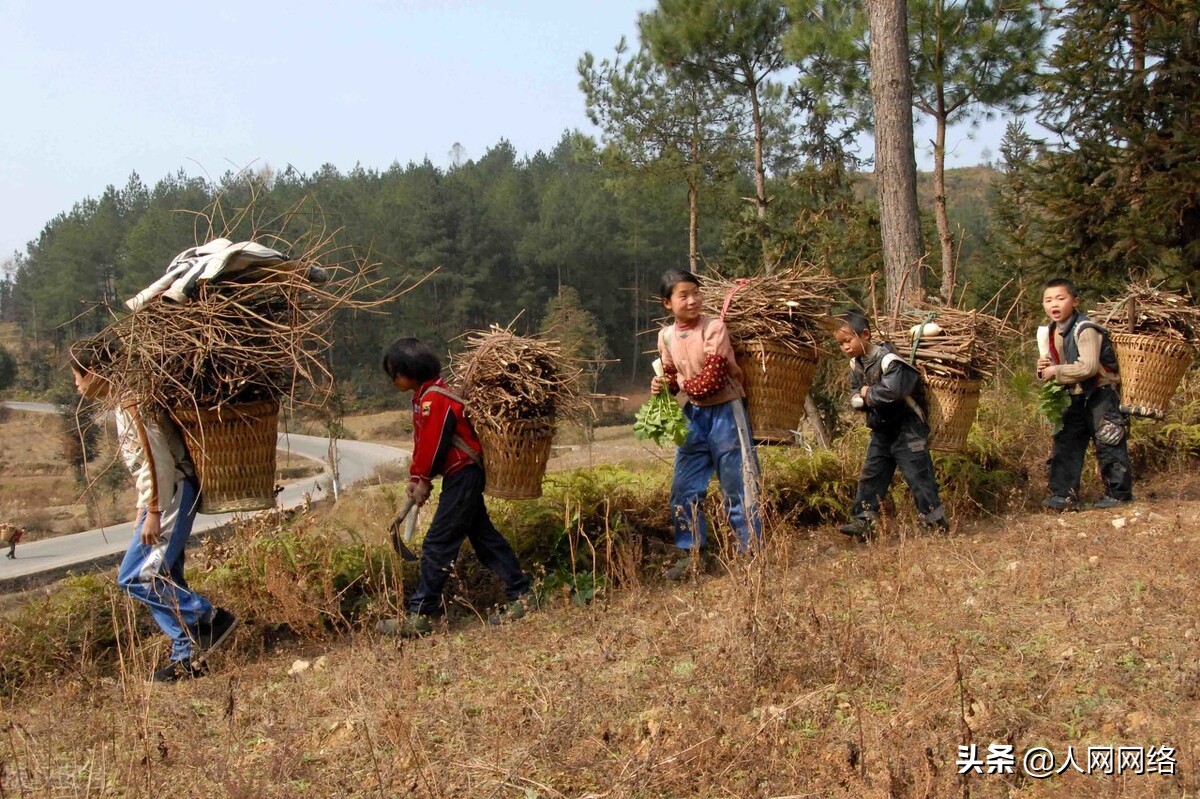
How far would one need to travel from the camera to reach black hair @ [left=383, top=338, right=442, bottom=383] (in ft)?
17.4

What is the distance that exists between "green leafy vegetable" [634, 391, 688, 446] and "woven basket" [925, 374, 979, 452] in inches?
66.7

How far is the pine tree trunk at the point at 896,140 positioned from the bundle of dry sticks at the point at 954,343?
2.29 m

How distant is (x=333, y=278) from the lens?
500 centimetres

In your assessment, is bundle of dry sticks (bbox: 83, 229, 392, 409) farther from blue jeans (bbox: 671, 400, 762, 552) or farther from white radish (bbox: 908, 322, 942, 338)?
white radish (bbox: 908, 322, 942, 338)

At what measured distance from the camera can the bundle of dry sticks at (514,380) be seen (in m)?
5.29

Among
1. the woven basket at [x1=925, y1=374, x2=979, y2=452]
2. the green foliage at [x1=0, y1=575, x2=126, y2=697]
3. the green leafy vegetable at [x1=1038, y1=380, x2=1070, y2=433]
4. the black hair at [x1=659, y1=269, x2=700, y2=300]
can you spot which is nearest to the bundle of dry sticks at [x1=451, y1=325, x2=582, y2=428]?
the black hair at [x1=659, y1=269, x2=700, y2=300]

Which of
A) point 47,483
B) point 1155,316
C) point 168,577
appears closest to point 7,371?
point 47,483

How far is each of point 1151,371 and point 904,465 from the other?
2.11 m

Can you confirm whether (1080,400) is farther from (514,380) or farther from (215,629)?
(215,629)

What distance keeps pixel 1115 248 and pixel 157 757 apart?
36.5 ft

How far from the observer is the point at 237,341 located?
180 inches

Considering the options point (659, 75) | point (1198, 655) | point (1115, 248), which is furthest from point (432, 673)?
point (659, 75)

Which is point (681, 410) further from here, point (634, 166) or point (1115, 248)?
point (634, 166)

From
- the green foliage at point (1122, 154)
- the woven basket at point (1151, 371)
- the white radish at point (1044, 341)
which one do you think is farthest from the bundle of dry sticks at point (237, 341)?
the green foliage at point (1122, 154)
